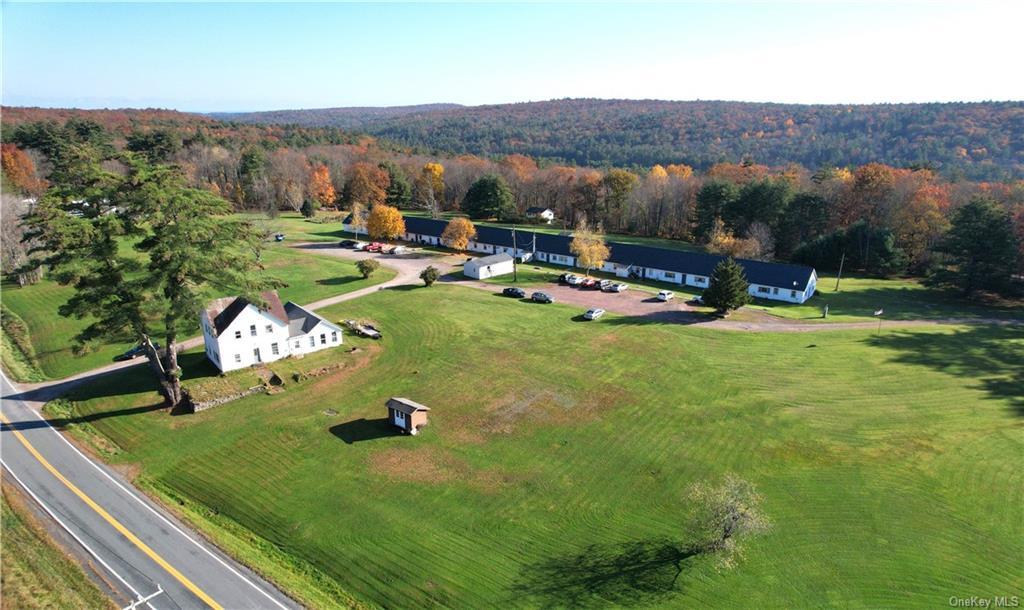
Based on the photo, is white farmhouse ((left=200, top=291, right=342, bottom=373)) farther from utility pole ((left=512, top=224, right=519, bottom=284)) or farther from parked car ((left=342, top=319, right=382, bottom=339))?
utility pole ((left=512, top=224, right=519, bottom=284))

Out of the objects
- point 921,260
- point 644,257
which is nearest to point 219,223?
point 644,257

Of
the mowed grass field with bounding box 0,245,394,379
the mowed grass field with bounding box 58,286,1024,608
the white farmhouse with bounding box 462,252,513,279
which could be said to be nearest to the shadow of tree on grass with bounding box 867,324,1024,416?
the mowed grass field with bounding box 58,286,1024,608

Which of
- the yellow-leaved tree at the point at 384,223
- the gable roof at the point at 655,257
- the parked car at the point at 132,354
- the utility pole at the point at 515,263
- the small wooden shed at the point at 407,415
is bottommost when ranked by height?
the parked car at the point at 132,354

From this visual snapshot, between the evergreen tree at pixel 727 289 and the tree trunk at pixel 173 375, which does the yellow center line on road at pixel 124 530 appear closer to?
the tree trunk at pixel 173 375

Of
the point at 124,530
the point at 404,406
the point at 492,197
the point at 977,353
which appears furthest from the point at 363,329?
the point at 492,197

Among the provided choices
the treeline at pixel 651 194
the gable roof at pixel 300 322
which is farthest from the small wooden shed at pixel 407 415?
the treeline at pixel 651 194

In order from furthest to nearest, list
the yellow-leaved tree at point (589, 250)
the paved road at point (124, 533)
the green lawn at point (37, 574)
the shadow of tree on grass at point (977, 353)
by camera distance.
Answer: the yellow-leaved tree at point (589, 250), the shadow of tree on grass at point (977, 353), the paved road at point (124, 533), the green lawn at point (37, 574)

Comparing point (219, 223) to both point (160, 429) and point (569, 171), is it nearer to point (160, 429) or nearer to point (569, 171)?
point (160, 429)
